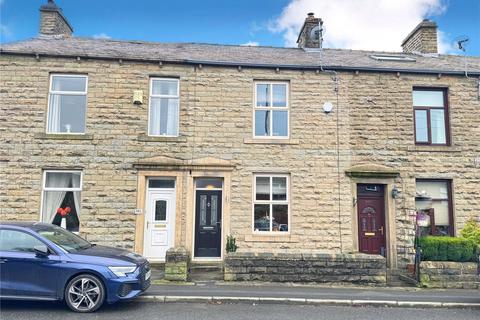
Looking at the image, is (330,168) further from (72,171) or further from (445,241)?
(72,171)

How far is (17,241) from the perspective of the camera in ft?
21.1

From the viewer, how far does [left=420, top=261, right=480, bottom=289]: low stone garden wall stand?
29.3ft

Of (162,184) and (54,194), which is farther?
(162,184)

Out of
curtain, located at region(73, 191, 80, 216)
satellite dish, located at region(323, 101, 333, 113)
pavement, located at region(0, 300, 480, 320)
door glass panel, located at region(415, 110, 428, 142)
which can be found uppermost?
satellite dish, located at region(323, 101, 333, 113)

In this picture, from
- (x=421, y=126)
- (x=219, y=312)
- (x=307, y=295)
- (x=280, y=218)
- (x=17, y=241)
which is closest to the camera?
(x=17, y=241)

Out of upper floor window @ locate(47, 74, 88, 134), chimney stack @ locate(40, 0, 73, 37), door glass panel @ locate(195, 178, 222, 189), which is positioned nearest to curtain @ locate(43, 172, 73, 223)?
upper floor window @ locate(47, 74, 88, 134)

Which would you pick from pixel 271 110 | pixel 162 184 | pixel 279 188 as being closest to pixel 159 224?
pixel 162 184

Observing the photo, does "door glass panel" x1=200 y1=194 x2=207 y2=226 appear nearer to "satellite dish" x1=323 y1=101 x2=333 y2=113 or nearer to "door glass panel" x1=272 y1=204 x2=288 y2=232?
"door glass panel" x1=272 y1=204 x2=288 y2=232

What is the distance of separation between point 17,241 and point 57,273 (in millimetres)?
958

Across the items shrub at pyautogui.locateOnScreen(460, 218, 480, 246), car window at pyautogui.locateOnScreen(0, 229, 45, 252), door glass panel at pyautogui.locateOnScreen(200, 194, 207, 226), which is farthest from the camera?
door glass panel at pyautogui.locateOnScreen(200, 194, 207, 226)

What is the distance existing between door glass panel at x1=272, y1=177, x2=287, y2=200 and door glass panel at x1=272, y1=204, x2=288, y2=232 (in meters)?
0.28

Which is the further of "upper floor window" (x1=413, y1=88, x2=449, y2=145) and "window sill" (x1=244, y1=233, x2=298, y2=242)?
"upper floor window" (x1=413, y1=88, x2=449, y2=145)

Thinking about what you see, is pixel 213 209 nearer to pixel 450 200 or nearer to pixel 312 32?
pixel 450 200

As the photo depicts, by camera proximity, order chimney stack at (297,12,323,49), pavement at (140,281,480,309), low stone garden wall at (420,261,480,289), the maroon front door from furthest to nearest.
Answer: chimney stack at (297,12,323,49) → the maroon front door → low stone garden wall at (420,261,480,289) → pavement at (140,281,480,309)
